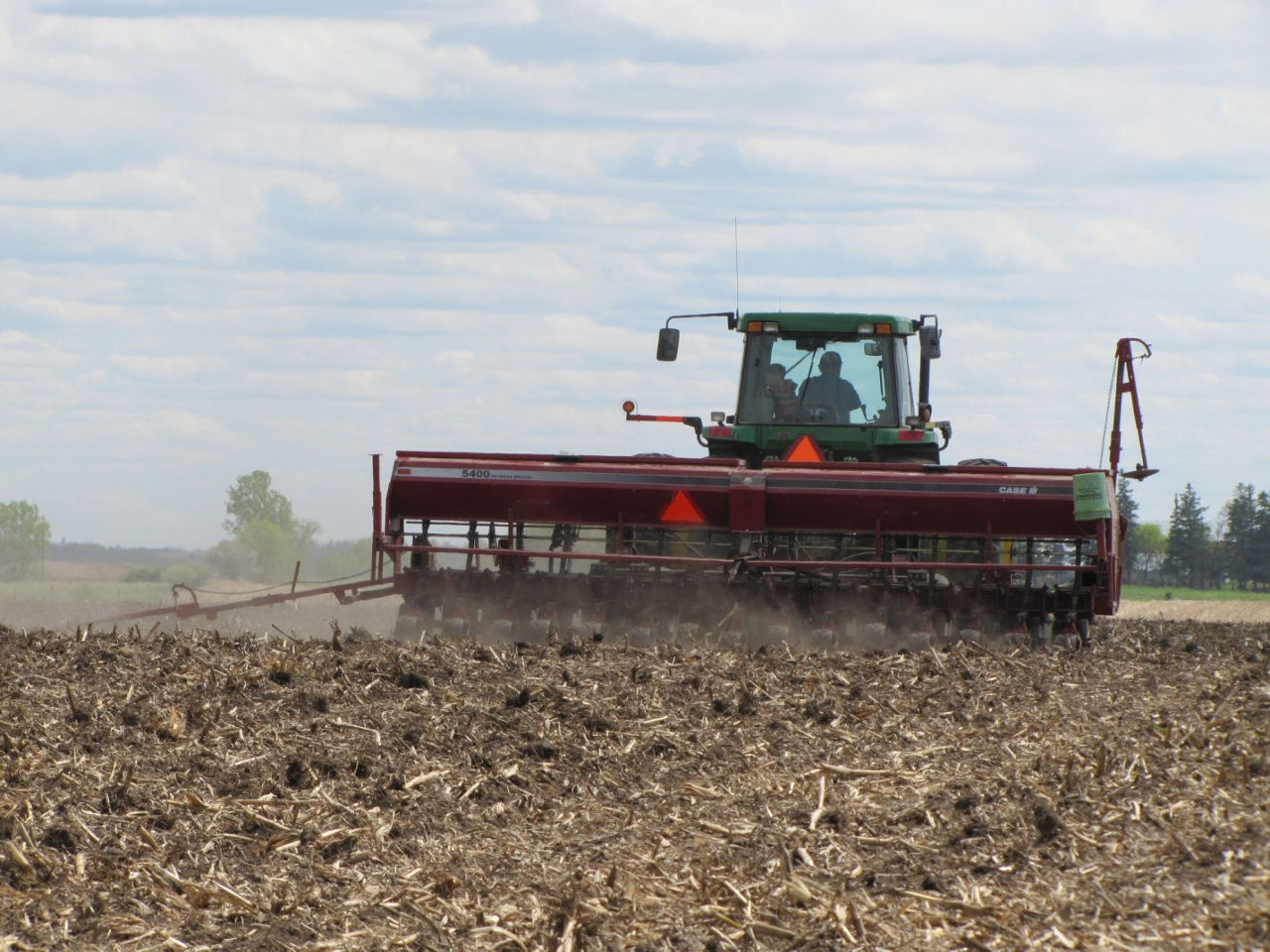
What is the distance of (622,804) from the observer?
→ 18.5 ft

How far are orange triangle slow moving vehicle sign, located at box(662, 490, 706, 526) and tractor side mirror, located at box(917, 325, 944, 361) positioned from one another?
2693 millimetres

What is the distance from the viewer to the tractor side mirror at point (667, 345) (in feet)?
38.9

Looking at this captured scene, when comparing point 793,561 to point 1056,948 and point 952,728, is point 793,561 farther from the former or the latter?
point 1056,948

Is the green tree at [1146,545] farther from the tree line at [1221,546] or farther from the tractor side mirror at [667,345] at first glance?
the tractor side mirror at [667,345]

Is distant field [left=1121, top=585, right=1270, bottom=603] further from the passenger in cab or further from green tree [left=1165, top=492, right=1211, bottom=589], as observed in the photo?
the passenger in cab

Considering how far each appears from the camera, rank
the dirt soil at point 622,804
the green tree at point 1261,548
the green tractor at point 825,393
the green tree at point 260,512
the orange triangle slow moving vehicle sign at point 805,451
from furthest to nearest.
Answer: the green tree at point 1261,548
the green tree at point 260,512
the green tractor at point 825,393
the orange triangle slow moving vehicle sign at point 805,451
the dirt soil at point 622,804

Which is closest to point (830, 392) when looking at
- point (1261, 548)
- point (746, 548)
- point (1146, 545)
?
point (746, 548)

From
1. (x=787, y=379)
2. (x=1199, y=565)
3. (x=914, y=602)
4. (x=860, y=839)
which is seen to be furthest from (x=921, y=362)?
(x=1199, y=565)

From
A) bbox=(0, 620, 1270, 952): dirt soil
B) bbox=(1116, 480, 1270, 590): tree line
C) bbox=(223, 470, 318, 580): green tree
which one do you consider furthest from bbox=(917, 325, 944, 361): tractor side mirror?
bbox=(1116, 480, 1270, 590): tree line

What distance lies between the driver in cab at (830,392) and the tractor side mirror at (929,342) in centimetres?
74

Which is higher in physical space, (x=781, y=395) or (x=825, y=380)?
(x=825, y=380)

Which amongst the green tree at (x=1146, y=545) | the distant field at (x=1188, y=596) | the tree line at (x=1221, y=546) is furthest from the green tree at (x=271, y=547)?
the green tree at (x=1146, y=545)

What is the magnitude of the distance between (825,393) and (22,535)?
234 ft

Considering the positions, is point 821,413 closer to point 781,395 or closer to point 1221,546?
point 781,395
